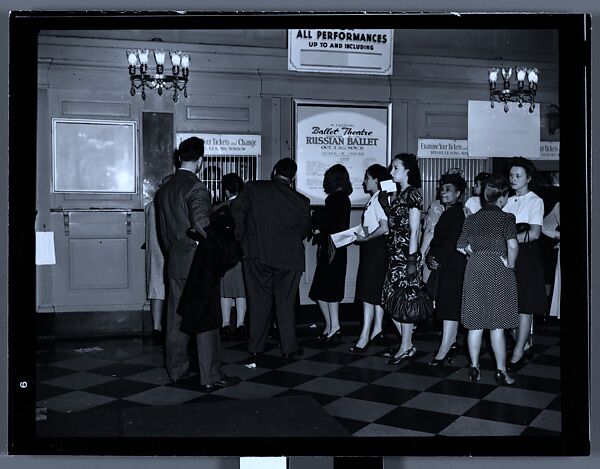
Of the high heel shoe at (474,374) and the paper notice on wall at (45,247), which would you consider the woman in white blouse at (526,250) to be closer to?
the high heel shoe at (474,374)

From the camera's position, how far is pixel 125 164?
17.8 ft

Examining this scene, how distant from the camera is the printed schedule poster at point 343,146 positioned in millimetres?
5887

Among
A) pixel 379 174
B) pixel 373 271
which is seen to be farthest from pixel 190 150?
pixel 373 271

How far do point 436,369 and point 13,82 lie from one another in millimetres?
3124

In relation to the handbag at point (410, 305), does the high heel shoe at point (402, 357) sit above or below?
below

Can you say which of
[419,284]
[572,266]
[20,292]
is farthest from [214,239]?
[572,266]

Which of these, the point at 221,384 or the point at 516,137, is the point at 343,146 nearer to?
the point at 221,384

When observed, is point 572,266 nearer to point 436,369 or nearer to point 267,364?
point 436,369

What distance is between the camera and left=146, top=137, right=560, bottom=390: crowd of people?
3516 millimetres

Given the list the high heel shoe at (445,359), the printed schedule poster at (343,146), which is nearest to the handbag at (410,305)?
the high heel shoe at (445,359)

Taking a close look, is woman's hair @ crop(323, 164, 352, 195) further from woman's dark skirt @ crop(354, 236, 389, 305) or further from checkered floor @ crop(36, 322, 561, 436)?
checkered floor @ crop(36, 322, 561, 436)

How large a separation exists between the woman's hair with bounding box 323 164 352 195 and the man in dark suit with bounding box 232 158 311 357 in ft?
1.35

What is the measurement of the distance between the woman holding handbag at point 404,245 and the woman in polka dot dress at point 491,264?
0.55 m

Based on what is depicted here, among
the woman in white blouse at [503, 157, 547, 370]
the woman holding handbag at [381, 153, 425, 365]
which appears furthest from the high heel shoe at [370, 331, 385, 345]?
the woman in white blouse at [503, 157, 547, 370]
